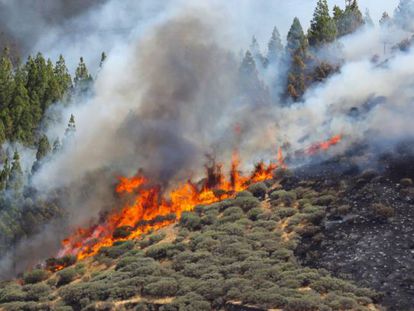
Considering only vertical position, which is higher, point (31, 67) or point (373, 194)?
point (31, 67)

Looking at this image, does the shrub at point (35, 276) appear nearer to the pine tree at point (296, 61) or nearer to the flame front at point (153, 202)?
the flame front at point (153, 202)

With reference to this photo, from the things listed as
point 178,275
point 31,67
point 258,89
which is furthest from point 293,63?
point 178,275

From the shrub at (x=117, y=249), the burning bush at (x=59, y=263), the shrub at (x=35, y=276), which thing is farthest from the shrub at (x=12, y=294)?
the shrub at (x=117, y=249)

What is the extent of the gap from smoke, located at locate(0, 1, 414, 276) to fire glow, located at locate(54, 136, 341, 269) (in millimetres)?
892

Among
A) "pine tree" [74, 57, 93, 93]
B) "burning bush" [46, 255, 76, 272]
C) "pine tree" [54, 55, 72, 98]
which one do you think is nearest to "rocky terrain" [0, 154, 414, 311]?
"burning bush" [46, 255, 76, 272]

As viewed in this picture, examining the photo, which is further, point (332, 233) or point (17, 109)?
point (17, 109)

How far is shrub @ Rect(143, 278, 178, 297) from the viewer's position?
33438mm

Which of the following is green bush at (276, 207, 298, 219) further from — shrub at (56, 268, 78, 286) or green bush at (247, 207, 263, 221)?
shrub at (56, 268, 78, 286)

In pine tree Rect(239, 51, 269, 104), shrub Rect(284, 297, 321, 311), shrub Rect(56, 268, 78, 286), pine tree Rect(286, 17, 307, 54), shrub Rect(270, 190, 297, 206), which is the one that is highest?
pine tree Rect(286, 17, 307, 54)

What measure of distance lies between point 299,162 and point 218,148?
7490 mm

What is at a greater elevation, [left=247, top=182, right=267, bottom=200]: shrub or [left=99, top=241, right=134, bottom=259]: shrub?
[left=247, top=182, right=267, bottom=200]: shrub

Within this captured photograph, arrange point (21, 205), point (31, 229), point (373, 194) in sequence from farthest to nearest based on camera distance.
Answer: point (21, 205) < point (31, 229) < point (373, 194)

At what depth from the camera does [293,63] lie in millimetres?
84062

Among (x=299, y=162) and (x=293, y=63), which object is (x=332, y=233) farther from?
(x=293, y=63)
